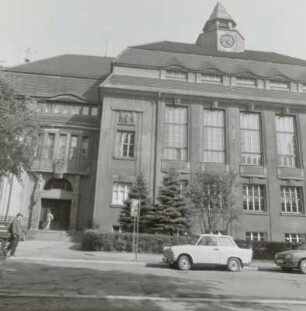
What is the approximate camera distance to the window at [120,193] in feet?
93.3

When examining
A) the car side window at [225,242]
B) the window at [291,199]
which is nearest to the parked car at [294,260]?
the car side window at [225,242]

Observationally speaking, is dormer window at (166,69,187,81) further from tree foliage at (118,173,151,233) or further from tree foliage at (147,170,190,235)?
tree foliage at (147,170,190,235)

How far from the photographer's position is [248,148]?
3114 cm

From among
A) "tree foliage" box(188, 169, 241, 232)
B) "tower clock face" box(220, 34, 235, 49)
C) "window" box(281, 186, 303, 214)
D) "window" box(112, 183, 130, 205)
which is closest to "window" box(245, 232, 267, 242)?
"window" box(281, 186, 303, 214)

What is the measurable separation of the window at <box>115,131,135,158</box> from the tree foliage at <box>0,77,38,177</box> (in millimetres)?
13300

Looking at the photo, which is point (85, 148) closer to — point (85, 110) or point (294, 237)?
point (85, 110)

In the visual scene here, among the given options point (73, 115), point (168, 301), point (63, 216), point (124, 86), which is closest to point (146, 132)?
point (124, 86)

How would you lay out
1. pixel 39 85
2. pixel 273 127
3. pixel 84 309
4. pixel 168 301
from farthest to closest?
pixel 39 85 < pixel 273 127 < pixel 168 301 < pixel 84 309

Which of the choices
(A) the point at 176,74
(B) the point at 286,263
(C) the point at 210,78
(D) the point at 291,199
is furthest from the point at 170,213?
(C) the point at 210,78

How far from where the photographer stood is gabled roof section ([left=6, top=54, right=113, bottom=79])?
36.1m

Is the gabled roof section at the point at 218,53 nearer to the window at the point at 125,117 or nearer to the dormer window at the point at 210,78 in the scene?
the dormer window at the point at 210,78

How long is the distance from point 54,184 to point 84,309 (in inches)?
1004

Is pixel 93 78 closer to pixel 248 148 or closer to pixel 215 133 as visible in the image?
pixel 215 133

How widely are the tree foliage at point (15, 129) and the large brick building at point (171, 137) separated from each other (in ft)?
41.6
